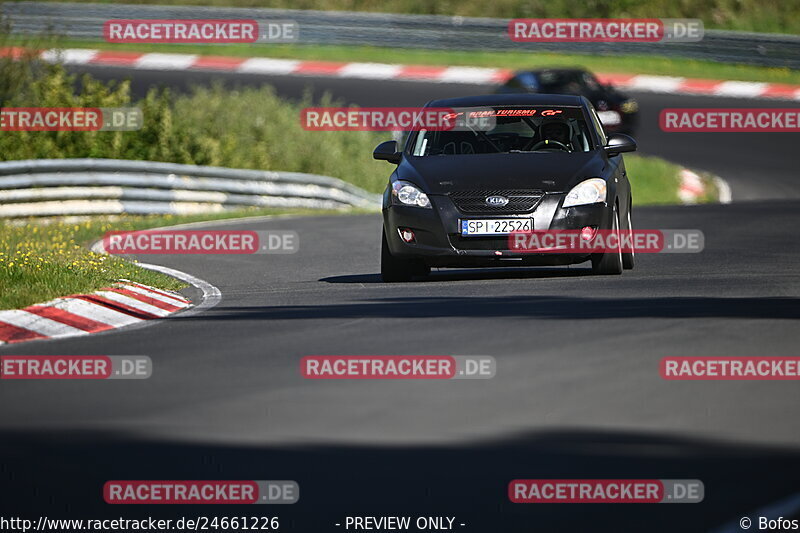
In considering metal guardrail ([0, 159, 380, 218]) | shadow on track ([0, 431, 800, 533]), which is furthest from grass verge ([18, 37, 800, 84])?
shadow on track ([0, 431, 800, 533])

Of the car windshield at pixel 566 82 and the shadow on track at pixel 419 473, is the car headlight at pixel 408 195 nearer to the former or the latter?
the shadow on track at pixel 419 473

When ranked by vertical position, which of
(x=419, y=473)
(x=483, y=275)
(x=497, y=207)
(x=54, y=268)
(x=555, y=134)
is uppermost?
(x=555, y=134)

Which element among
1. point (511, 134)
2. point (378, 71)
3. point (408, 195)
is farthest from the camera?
point (378, 71)

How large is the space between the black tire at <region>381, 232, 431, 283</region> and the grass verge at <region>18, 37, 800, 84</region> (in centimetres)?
2564

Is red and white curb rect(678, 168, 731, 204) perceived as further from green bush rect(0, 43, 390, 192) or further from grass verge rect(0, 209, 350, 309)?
grass verge rect(0, 209, 350, 309)

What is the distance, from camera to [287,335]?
32.9 feet

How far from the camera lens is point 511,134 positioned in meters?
13.9

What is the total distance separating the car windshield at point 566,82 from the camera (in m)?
32.9

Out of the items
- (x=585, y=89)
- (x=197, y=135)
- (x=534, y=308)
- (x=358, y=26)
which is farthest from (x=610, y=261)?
(x=358, y=26)

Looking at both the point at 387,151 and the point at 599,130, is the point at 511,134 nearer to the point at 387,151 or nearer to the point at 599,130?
the point at 599,130

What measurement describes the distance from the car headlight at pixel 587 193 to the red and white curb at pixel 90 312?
3.17m

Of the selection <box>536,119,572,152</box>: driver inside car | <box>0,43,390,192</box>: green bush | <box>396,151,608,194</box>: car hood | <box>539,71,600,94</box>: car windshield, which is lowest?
<box>396,151,608,194</box>: car hood

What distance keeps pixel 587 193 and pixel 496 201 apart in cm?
76

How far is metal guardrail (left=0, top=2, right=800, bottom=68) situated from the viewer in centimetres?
3984
